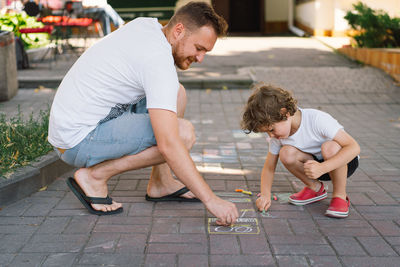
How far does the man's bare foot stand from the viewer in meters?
3.08

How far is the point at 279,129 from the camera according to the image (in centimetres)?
295

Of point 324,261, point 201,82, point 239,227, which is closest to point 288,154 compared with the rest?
point 239,227

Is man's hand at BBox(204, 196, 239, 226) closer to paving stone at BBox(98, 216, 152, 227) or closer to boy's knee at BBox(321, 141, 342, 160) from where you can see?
paving stone at BBox(98, 216, 152, 227)

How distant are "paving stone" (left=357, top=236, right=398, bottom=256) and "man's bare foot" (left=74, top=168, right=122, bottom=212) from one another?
1.53m

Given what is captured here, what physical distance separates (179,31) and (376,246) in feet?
5.30

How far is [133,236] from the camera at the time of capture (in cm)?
276

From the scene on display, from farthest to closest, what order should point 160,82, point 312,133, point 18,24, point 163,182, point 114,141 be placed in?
1. point 18,24
2. point 163,182
3. point 312,133
4. point 114,141
5. point 160,82

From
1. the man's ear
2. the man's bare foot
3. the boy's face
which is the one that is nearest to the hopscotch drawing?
the boy's face

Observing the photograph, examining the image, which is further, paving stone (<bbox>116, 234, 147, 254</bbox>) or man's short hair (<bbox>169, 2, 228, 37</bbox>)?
man's short hair (<bbox>169, 2, 228, 37</bbox>)

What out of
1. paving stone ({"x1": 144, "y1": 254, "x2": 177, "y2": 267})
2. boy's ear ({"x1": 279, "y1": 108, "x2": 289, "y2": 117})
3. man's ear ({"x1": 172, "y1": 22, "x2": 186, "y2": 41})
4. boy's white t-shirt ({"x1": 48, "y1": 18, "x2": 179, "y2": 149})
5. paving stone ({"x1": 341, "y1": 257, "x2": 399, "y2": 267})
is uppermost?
man's ear ({"x1": 172, "y1": 22, "x2": 186, "y2": 41})

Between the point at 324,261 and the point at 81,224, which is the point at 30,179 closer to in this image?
the point at 81,224

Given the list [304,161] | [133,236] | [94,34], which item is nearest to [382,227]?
[304,161]

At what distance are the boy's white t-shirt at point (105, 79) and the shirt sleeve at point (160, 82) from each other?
1 centimetres

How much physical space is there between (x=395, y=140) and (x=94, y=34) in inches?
446
